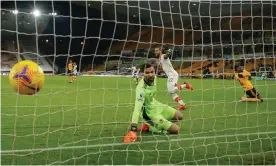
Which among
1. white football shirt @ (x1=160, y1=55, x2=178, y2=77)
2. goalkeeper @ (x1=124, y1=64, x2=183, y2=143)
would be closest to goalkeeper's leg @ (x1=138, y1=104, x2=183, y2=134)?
goalkeeper @ (x1=124, y1=64, x2=183, y2=143)

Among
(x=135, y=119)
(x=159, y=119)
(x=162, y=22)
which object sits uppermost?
(x=162, y=22)

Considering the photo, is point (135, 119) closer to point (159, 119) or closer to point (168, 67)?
point (159, 119)

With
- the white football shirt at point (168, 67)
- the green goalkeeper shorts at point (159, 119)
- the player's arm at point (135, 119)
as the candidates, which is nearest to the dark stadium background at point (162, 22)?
the white football shirt at point (168, 67)

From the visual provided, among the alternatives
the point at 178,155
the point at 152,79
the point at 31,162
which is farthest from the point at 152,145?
the point at 31,162

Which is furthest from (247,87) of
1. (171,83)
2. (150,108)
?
(150,108)

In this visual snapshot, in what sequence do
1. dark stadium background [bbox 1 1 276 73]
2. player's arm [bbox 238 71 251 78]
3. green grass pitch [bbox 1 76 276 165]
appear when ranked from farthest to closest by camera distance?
player's arm [bbox 238 71 251 78], dark stadium background [bbox 1 1 276 73], green grass pitch [bbox 1 76 276 165]

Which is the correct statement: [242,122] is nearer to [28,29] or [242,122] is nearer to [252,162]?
[252,162]

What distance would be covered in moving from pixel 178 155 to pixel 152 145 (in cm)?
57

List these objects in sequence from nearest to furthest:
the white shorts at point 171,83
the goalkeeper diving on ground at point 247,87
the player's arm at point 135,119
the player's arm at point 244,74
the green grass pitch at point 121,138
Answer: the green grass pitch at point 121,138 < the player's arm at point 135,119 < the white shorts at point 171,83 < the goalkeeper diving on ground at point 247,87 < the player's arm at point 244,74

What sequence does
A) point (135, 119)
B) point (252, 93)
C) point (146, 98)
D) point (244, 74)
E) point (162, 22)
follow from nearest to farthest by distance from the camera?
point (135, 119) < point (146, 98) < point (162, 22) < point (252, 93) < point (244, 74)

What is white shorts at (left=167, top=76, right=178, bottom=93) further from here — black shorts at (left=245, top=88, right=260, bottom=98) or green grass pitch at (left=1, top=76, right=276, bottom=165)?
black shorts at (left=245, top=88, right=260, bottom=98)

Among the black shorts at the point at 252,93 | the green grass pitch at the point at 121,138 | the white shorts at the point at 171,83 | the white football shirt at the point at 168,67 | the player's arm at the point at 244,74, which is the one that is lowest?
the green grass pitch at the point at 121,138

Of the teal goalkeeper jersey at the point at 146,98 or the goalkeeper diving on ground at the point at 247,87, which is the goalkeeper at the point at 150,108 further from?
the goalkeeper diving on ground at the point at 247,87

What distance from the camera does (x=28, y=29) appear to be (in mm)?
35688
